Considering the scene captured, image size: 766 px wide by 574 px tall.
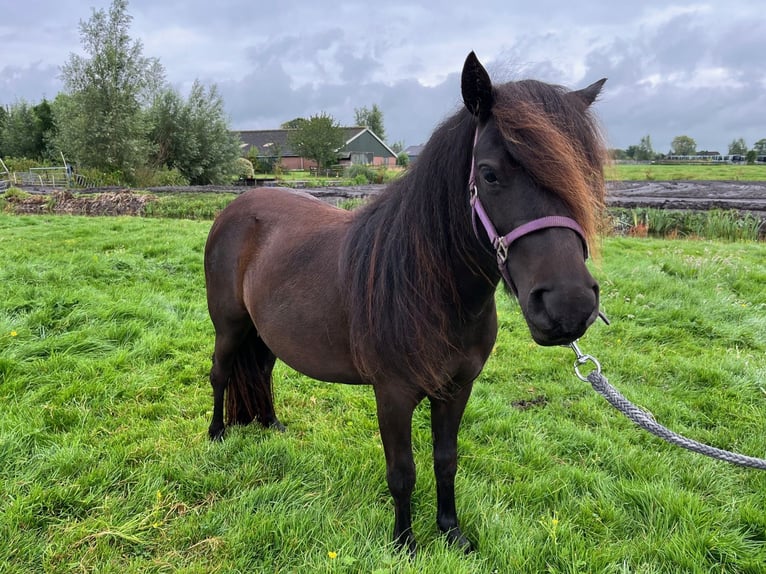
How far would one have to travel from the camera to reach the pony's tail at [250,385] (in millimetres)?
3234

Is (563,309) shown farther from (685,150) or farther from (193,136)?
(685,150)

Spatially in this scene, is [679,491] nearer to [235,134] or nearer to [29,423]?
[29,423]

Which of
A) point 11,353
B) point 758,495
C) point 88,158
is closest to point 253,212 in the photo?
point 11,353

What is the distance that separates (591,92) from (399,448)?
69.6 inches

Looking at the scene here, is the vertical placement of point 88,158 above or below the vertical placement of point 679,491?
above

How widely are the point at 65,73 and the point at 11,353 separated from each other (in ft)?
85.0

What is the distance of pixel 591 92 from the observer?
1834 millimetres

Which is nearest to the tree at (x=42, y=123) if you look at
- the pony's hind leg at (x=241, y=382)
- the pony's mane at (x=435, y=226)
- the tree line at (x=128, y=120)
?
the tree line at (x=128, y=120)

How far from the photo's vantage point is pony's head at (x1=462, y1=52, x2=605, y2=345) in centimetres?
135

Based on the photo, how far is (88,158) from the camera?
78.4 feet

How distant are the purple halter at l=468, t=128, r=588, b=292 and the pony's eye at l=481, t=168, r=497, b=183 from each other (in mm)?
65

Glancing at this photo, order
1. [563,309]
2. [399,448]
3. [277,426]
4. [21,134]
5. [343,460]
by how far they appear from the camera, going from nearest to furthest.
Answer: [563,309]
[399,448]
[343,460]
[277,426]
[21,134]

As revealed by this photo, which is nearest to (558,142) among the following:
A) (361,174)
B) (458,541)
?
(458,541)

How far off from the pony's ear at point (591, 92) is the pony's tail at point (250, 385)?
→ 8.04 ft
